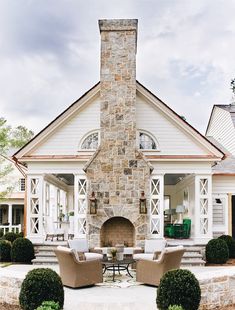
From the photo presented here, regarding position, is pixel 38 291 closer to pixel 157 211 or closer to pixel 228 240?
pixel 157 211

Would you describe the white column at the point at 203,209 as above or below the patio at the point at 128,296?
above

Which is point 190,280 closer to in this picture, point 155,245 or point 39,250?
point 155,245

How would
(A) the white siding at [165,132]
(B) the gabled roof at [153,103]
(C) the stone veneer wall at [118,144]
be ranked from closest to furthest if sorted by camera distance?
(C) the stone veneer wall at [118,144], (B) the gabled roof at [153,103], (A) the white siding at [165,132]

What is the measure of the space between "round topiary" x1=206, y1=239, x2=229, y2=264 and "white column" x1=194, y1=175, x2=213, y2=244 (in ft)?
2.37

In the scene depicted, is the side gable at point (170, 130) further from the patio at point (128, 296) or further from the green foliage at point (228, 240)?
the patio at point (128, 296)

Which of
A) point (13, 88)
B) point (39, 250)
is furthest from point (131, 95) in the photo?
point (13, 88)

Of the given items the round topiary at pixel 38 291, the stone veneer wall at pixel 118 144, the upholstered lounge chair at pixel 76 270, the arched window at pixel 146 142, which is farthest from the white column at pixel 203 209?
the round topiary at pixel 38 291

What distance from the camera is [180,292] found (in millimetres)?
7965

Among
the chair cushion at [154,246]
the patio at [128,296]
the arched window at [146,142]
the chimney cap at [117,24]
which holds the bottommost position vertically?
the patio at [128,296]

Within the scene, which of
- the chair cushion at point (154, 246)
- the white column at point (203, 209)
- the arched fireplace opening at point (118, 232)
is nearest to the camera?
the chair cushion at point (154, 246)

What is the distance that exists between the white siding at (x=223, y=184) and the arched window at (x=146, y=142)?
321cm

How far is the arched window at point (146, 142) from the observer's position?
1748 cm

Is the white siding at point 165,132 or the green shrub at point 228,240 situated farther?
the white siding at point 165,132

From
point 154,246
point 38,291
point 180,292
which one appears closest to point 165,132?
point 154,246
